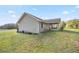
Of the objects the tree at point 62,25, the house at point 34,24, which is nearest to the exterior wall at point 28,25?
the house at point 34,24

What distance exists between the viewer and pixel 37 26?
2.77 m

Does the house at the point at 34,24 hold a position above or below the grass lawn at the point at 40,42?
above

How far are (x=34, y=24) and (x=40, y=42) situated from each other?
8.2 inches

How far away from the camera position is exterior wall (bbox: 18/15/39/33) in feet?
9.09

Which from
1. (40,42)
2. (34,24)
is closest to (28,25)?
(34,24)

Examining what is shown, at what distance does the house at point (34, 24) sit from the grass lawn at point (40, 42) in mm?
55

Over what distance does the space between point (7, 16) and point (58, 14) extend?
0.56 m

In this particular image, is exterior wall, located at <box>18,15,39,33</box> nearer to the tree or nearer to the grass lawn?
the grass lawn

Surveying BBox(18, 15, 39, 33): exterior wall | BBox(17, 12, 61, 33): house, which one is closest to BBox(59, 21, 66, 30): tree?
BBox(17, 12, 61, 33): house

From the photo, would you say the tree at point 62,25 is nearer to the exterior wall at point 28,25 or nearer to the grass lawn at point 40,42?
the grass lawn at point 40,42

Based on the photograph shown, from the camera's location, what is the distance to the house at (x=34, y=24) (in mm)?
2756

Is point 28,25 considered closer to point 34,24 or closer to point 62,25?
point 34,24

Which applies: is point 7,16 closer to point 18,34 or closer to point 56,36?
point 18,34
